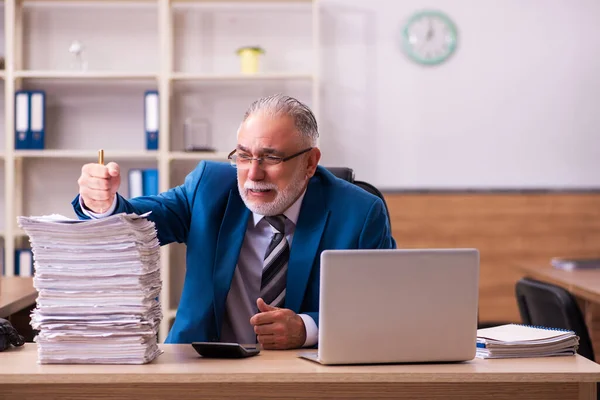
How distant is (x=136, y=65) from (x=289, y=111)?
2.78m

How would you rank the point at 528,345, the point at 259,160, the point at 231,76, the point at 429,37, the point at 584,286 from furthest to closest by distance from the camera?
the point at 429,37 < the point at 231,76 < the point at 584,286 < the point at 259,160 < the point at 528,345

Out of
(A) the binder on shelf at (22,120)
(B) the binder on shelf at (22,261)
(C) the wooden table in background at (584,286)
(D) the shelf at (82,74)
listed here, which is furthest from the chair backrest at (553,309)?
(A) the binder on shelf at (22,120)

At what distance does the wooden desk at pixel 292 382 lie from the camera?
1.44 metres

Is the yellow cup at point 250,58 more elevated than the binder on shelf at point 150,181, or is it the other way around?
the yellow cup at point 250,58

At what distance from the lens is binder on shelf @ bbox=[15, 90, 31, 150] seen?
4.40 metres

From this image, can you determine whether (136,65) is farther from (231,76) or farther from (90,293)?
(90,293)

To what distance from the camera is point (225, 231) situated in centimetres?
210

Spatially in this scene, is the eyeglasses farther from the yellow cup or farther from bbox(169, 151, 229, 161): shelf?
the yellow cup

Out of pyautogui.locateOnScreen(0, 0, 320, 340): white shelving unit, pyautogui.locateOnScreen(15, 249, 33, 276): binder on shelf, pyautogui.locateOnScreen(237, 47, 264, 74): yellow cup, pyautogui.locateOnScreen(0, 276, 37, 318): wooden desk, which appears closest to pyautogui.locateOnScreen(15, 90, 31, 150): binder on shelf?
pyautogui.locateOnScreen(0, 0, 320, 340): white shelving unit

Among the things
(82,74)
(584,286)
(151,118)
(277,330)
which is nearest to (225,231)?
(277,330)

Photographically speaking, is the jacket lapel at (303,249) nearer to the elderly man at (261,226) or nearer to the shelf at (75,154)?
the elderly man at (261,226)

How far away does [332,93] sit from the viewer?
4641 millimetres

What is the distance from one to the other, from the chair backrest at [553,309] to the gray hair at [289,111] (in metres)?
0.85

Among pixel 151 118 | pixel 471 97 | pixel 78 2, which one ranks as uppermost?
pixel 78 2
